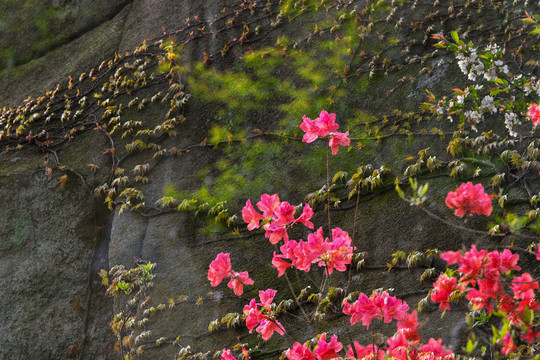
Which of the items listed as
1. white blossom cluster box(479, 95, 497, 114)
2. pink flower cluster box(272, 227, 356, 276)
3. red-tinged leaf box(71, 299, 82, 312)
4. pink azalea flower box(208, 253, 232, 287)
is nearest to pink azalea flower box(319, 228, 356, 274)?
pink flower cluster box(272, 227, 356, 276)

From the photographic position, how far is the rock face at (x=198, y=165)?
3.00 m

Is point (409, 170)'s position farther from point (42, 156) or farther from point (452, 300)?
point (42, 156)

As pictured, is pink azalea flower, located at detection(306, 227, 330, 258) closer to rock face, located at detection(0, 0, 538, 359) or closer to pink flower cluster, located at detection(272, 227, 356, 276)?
pink flower cluster, located at detection(272, 227, 356, 276)

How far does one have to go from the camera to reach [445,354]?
1926 mm

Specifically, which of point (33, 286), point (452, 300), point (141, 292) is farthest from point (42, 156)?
point (452, 300)

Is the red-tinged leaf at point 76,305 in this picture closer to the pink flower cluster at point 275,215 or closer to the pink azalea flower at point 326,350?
the pink flower cluster at point 275,215

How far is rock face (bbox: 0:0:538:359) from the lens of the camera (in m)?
3.00

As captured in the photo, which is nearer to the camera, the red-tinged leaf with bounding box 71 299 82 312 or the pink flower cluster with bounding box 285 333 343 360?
the pink flower cluster with bounding box 285 333 343 360

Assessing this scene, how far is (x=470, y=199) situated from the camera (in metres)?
1.69

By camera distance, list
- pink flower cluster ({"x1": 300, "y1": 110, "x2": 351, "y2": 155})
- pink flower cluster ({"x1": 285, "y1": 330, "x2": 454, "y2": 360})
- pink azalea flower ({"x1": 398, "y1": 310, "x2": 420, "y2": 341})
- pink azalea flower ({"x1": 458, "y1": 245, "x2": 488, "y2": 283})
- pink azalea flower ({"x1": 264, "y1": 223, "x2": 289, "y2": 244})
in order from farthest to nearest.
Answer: pink flower cluster ({"x1": 300, "y1": 110, "x2": 351, "y2": 155}) < pink azalea flower ({"x1": 264, "y1": 223, "x2": 289, "y2": 244}) < pink azalea flower ({"x1": 398, "y1": 310, "x2": 420, "y2": 341}) < pink flower cluster ({"x1": 285, "y1": 330, "x2": 454, "y2": 360}) < pink azalea flower ({"x1": 458, "y1": 245, "x2": 488, "y2": 283})

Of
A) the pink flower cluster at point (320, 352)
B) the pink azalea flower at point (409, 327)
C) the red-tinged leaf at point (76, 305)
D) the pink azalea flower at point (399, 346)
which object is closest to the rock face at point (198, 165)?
the red-tinged leaf at point (76, 305)

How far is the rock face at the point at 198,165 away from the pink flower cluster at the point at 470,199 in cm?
85

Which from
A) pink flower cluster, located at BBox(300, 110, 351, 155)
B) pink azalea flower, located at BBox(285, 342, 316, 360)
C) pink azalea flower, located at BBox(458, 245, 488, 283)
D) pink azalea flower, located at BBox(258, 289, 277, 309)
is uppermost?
pink flower cluster, located at BBox(300, 110, 351, 155)

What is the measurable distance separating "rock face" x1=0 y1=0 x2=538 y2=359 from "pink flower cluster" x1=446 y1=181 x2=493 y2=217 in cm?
85
